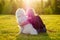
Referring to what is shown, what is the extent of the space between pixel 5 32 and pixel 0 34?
0.34 feet

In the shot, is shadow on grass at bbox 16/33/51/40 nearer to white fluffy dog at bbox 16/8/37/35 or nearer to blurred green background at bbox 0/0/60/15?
white fluffy dog at bbox 16/8/37/35

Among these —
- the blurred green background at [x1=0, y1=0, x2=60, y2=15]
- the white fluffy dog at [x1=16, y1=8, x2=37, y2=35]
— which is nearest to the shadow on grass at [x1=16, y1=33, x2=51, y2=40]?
the white fluffy dog at [x1=16, y1=8, x2=37, y2=35]

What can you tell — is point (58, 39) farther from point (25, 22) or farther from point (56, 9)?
point (56, 9)

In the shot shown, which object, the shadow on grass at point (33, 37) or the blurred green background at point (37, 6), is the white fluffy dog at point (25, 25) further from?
the blurred green background at point (37, 6)

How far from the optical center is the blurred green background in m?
3.68

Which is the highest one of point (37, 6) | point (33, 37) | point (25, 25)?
point (37, 6)

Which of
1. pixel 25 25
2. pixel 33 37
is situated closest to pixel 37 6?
pixel 25 25

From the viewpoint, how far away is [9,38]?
1931 mm

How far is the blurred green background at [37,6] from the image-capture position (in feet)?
12.1

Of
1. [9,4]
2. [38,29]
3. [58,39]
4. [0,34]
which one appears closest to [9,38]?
[0,34]

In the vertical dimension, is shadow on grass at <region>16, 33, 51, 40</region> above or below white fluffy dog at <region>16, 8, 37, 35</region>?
below

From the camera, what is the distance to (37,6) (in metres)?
3.68

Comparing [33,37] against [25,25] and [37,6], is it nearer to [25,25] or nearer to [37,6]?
[25,25]

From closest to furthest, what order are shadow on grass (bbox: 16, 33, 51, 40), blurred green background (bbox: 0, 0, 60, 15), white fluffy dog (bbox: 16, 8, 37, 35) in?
1. shadow on grass (bbox: 16, 33, 51, 40)
2. white fluffy dog (bbox: 16, 8, 37, 35)
3. blurred green background (bbox: 0, 0, 60, 15)
